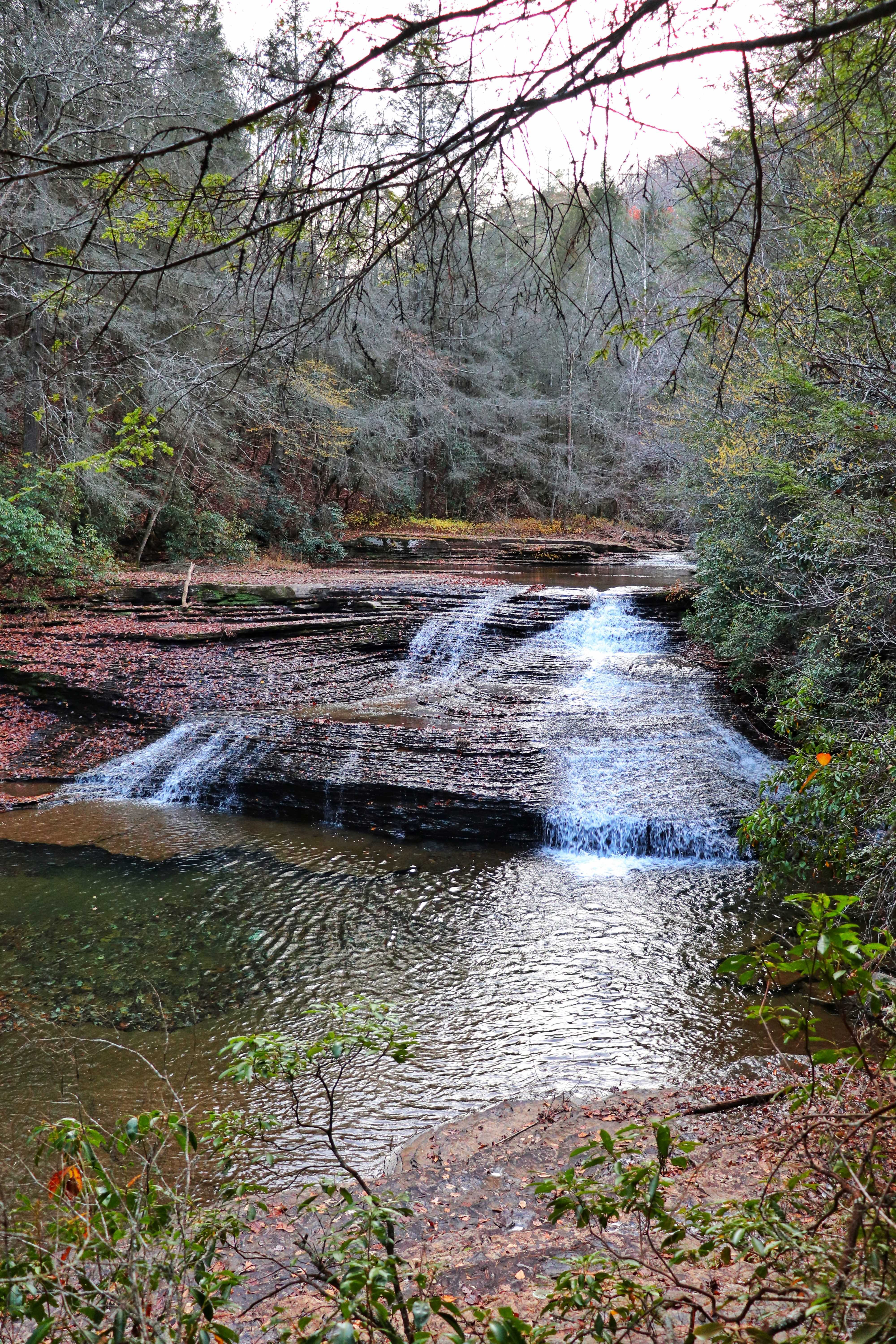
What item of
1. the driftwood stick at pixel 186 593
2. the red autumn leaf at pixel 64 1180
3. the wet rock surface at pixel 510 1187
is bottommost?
the wet rock surface at pixel 510 1187

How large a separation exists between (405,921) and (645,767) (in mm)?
3414

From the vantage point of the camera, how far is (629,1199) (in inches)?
60.5

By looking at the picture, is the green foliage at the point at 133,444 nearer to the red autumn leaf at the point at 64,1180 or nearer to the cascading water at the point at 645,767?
the red autumn leaf at the point at 64,1180

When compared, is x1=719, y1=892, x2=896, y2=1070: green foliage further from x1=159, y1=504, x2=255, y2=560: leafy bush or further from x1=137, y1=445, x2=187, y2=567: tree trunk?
x1=159, y1=504, x2=255, y2=560: leafy bush

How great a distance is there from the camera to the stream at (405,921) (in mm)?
4016

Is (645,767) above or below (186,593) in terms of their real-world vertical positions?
below

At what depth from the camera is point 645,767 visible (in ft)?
25.7

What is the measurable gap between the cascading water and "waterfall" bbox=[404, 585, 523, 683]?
1.63m

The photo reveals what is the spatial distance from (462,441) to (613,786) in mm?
20979

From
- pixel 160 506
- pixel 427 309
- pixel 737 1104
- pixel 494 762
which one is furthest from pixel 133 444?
pixel 160 506

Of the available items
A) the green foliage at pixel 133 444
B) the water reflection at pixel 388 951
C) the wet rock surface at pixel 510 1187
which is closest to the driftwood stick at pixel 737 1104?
the wet rock surface at pixel 510 1187

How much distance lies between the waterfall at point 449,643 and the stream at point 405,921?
5.13 feet

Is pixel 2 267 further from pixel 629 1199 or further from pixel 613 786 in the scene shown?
pixel 629 1199

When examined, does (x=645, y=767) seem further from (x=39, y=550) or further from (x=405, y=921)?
(x=39, y=550)
